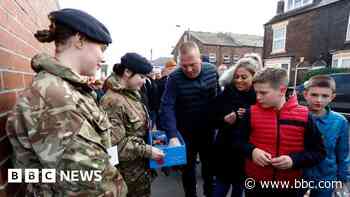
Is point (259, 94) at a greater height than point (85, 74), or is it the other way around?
point (85, 74)

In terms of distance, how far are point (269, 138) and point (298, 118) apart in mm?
294

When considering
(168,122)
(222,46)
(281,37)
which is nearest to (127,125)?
(168,122)

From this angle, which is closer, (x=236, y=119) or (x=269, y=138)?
(x=269, y=138)

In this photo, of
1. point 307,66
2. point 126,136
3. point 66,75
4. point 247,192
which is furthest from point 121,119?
point 307,66

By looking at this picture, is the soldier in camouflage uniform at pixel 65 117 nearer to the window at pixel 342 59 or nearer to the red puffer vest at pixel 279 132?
the red puffer vest at pixel 279 132

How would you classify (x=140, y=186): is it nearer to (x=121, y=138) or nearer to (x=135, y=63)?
(x=121, y=138)

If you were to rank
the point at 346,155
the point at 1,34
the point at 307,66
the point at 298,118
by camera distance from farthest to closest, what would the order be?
the point at 307,66, the point at 346,155, the point at 298,118, the point at 1,34

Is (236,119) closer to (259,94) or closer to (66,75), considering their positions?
(259,94)

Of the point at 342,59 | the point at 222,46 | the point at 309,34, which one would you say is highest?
the point at 222,46

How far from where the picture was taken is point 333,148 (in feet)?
7.20

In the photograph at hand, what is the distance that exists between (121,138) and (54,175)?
952mm

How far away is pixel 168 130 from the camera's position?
8.93 feet

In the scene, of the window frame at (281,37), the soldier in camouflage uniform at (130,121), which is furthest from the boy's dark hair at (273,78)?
the window frame at (281,37)

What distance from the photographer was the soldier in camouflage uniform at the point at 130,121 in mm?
1947
